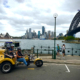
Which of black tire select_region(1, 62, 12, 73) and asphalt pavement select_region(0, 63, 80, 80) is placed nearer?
asphalt pavement select_region(0, 63, 80, 80)

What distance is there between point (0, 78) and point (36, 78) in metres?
1.77

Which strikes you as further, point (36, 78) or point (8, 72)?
point (8, 72)

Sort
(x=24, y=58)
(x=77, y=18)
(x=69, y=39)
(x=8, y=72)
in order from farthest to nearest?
(x=69, y=39) < (x=77, y=18) < (x=24, y=58) < (x=8, y=72)

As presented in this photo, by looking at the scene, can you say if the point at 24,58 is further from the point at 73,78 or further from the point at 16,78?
the point at 73,78

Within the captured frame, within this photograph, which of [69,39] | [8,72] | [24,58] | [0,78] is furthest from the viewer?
[69,39]

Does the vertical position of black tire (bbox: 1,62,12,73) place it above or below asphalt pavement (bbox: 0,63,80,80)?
above

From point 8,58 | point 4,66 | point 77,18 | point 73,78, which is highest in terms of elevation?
point 77,18

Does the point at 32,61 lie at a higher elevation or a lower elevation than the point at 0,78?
higher

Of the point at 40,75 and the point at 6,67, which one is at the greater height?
the point at 6,67

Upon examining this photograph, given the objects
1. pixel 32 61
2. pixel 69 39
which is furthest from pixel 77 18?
pixel 32 61

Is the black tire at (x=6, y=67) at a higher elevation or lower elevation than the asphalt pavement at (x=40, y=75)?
higher

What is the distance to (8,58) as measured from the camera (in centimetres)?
569

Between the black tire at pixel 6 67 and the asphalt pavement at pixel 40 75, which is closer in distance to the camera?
the asphalt pavement at pixel 40 75

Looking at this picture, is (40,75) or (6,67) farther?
(6,67)
